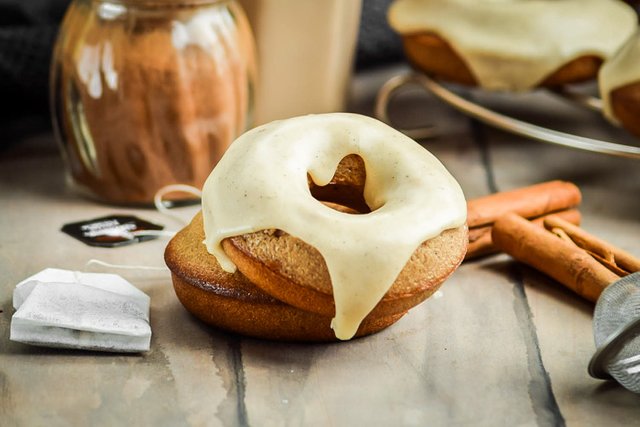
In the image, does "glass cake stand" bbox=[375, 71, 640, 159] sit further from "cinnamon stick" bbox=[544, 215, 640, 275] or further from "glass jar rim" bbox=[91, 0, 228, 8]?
"glass jar rim" bbox=[91, 0, 228, 8]

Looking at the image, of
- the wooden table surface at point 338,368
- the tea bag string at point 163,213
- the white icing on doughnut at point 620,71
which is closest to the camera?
the wooden table surface at point 338,368

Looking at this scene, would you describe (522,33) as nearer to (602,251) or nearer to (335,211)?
(602,251)

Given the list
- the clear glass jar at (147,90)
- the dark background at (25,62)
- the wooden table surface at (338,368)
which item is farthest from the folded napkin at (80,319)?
the dark background at (25,62)

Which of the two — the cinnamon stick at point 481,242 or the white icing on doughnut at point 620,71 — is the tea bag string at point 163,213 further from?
the white icing on doughnut at point 620,71

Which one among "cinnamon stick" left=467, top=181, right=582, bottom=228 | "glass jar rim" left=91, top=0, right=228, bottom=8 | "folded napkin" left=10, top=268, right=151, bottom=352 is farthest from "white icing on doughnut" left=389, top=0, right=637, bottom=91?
"folded napkin" left=10, top=268, right=151, bottom=352

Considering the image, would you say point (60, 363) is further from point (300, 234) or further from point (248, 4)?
point (248, 4)

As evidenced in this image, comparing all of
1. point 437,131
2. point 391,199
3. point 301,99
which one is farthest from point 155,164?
point 437,131

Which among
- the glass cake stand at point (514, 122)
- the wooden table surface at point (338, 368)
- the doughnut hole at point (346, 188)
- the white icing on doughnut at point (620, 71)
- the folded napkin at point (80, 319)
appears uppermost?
the white icing on doughnut at point (620, 71)
